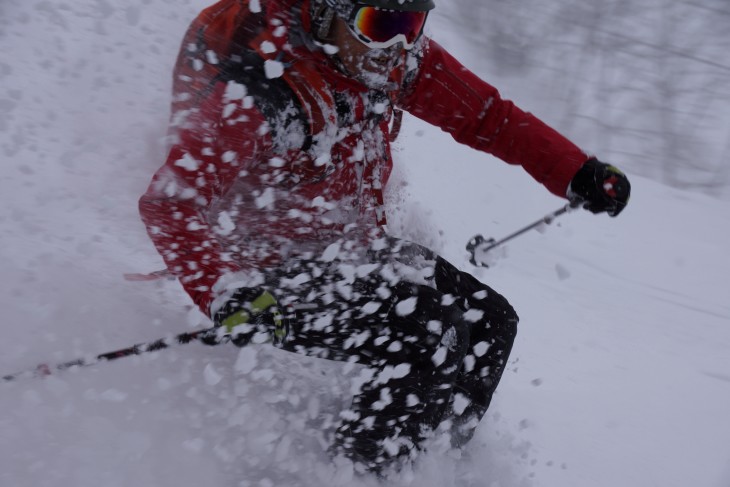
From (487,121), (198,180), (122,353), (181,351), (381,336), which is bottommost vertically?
(181,351)

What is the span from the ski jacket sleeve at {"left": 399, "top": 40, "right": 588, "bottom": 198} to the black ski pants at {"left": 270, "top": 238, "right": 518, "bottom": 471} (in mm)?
657

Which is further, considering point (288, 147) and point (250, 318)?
point (288, 147)

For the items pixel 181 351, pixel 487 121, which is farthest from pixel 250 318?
pixel 487 121

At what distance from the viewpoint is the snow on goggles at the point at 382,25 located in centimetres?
172

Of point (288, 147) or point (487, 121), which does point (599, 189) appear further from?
point (288, 147)

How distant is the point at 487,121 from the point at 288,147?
98 cm

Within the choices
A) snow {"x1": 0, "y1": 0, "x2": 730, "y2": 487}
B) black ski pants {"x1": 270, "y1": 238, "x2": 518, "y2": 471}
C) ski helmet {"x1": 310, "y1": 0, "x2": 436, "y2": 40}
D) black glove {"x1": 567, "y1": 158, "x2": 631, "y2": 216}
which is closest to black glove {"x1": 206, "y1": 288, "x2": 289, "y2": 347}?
black ski pants {"x1": 270, "y1": 238, "x2": 518, "y2": 471}

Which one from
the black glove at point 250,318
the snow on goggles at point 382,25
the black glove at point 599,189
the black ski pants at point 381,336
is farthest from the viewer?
the black glove at point 599,189

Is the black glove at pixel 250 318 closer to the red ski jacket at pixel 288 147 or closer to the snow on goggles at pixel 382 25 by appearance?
the red ski jacket at pixel 288 147

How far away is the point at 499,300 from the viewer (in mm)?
2252

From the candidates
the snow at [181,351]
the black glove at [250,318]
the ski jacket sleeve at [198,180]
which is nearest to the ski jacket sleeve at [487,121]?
the snow at [181,351]

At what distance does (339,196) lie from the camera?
2.09m

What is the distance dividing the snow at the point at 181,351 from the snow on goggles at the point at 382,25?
1111 millimetres

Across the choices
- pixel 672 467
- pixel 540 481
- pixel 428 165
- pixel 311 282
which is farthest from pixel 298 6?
pixel 428 165
